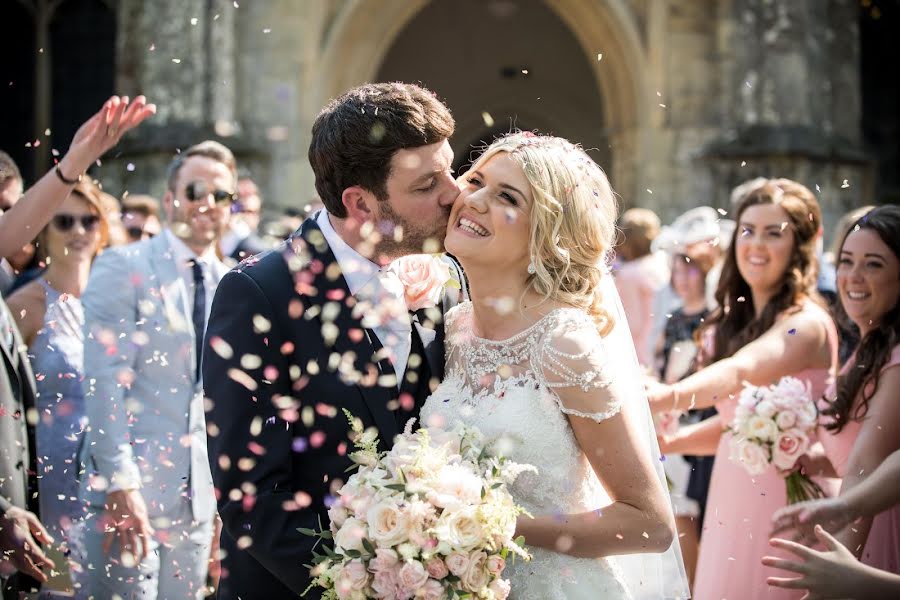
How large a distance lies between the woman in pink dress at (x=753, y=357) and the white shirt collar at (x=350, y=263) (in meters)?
1.64

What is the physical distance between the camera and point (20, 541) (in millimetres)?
3631

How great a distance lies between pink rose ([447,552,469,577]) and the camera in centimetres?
244

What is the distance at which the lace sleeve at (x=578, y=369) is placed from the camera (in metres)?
2.79

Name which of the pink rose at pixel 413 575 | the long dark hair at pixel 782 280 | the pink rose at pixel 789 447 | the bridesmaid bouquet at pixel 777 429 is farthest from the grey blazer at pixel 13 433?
the long dark hair at pixel 782 280

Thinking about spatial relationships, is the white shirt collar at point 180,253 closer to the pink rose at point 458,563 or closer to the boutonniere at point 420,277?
the boutonniere at point 420,277

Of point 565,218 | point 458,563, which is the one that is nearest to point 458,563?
point 458,563

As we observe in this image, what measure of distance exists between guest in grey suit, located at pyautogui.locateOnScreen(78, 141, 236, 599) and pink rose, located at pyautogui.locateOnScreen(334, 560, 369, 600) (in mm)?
2154

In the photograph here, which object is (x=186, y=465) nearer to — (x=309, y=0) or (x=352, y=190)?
(x=352, y=190)

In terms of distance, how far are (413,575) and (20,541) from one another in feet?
6.02

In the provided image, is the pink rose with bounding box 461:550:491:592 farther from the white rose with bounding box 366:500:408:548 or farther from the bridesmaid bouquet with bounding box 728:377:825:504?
the bridesmaid bouquet with bounding box 728:377:825:504

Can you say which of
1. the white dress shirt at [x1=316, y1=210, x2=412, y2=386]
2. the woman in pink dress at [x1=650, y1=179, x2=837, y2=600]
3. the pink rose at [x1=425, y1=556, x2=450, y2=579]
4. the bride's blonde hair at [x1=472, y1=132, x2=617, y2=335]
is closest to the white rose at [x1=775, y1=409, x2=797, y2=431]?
the woman in pink dress at [x1=650, y1=179, x2=837, y2=600]

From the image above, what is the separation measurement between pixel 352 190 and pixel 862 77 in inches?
730

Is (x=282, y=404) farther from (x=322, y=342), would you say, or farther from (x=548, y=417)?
(x=548, y=417)

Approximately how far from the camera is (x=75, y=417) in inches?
196
